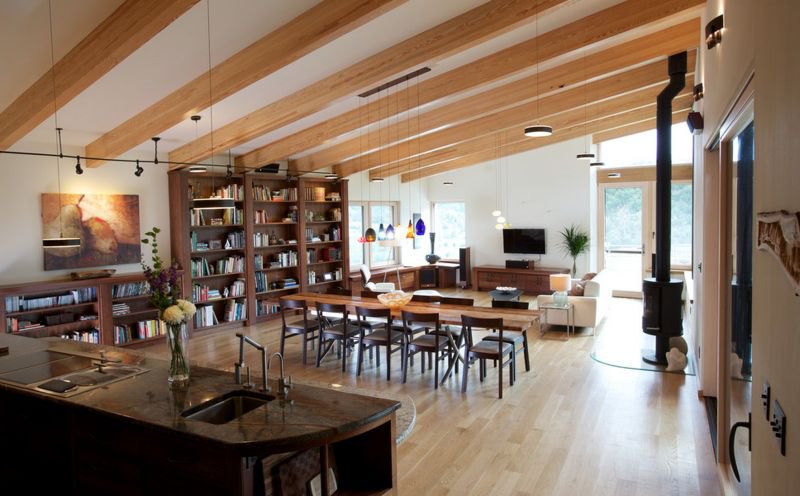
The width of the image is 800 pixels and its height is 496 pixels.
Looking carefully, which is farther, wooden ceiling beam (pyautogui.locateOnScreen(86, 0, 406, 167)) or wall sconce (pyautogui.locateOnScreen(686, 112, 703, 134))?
wall sconce (pyautogui.locateOnScreen(686, 112, 703, 134))

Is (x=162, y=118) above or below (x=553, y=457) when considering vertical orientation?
above

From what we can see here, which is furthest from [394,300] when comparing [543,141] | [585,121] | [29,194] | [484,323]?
[543,141]

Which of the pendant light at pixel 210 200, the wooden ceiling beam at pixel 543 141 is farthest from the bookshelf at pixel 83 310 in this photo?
the wooden ceiling beam at pixel 543 141

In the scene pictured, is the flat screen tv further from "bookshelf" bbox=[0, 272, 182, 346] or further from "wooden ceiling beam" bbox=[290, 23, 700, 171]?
"bookshelf" bbox=[0, 272, 182, 346]

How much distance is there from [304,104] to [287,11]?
1792mm

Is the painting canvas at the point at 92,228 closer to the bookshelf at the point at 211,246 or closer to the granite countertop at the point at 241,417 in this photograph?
the bookshelf at the point at 211,246

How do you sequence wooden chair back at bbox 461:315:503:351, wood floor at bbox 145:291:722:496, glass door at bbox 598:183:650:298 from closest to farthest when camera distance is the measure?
wood floor at bbox 145:291:722:496
wooden chair back at bbox 461:315:503:351
glass door at bbox 598:183:650:298

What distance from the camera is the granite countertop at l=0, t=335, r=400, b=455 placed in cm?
208

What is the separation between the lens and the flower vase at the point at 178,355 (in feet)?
9.12

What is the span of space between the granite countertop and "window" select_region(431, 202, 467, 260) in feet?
35.8

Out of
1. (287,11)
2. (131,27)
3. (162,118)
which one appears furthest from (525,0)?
(162,118)

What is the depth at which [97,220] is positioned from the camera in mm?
7289

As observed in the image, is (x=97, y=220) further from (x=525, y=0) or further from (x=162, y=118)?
(x=525, y=0)

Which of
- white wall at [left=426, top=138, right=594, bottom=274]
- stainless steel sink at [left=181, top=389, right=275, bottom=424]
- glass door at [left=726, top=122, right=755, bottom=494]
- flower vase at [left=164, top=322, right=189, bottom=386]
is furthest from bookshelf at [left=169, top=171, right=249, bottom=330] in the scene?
glass door at [left=726, top=122, right=755, bottom=494]
